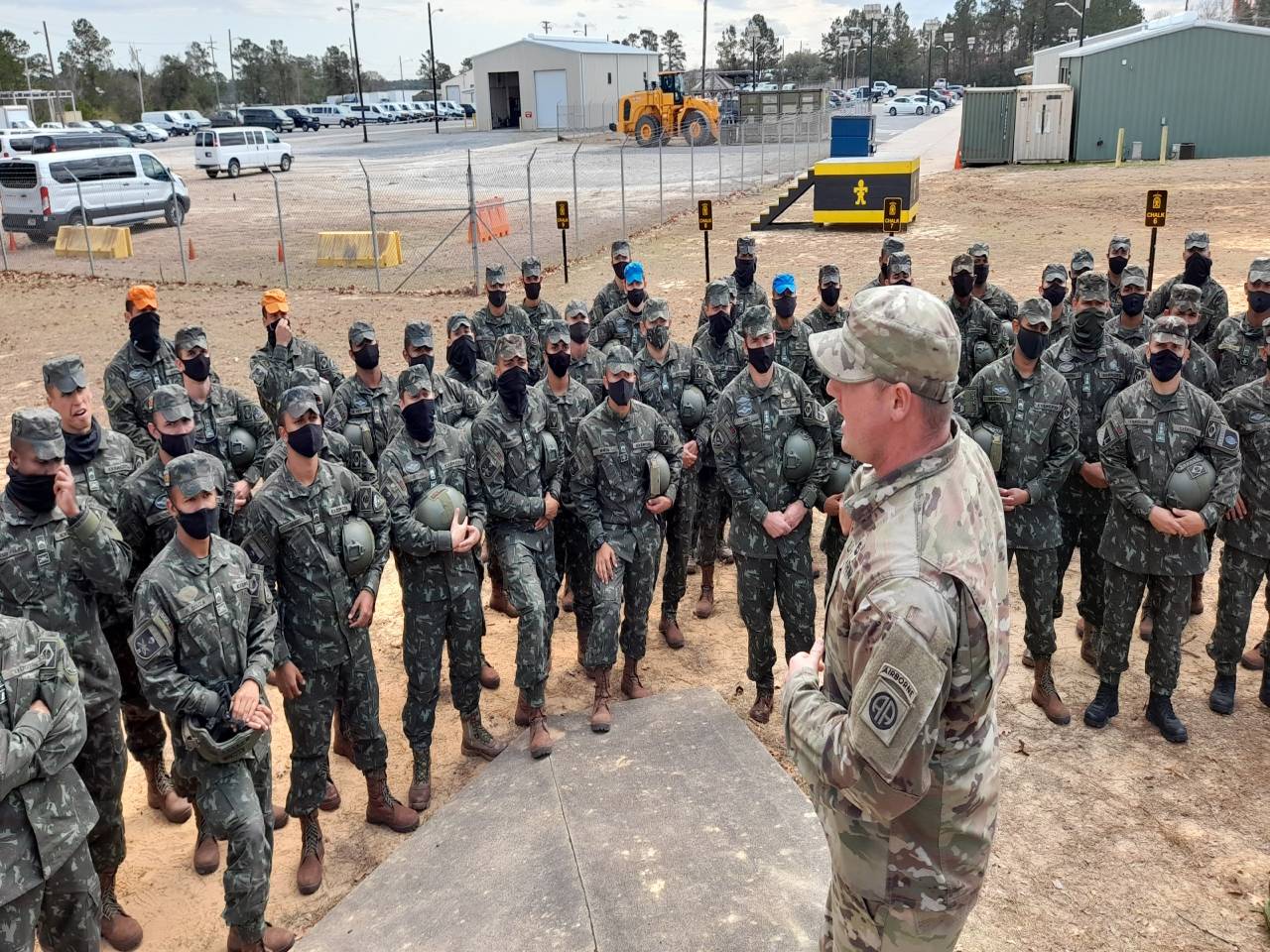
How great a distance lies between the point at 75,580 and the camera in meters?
4.77

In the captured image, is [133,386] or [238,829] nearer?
[238,829]

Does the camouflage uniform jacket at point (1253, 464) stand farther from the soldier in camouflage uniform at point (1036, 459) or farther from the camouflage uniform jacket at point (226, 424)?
the camouflage uniform jacket at point (226, 424)

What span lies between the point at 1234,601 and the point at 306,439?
5542mm

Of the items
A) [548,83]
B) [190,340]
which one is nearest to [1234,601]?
[190,340]

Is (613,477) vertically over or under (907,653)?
under

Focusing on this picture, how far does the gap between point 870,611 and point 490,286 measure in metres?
8.07

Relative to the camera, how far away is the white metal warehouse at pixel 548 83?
64.9m

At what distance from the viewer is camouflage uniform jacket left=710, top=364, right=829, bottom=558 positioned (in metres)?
6.46

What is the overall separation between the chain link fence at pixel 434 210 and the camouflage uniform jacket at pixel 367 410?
10.9 metres

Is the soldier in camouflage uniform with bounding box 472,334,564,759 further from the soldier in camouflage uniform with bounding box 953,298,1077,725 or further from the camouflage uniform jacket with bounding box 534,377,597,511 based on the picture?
the soldier in camouflage uniform with bounding box 953,298,1077,725

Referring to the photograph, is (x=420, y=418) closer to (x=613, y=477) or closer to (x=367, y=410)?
(x=613, y=477)

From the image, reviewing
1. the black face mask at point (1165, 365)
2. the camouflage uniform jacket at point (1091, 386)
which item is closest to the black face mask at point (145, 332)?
the camouflage uniform jacket at point (1091, 386)

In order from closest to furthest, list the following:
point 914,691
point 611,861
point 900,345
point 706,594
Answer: point 914,691 < point 900,345 < point 611,861 < point 706,594

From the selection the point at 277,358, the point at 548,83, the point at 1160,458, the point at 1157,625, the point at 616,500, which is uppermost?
the point at 548,83
